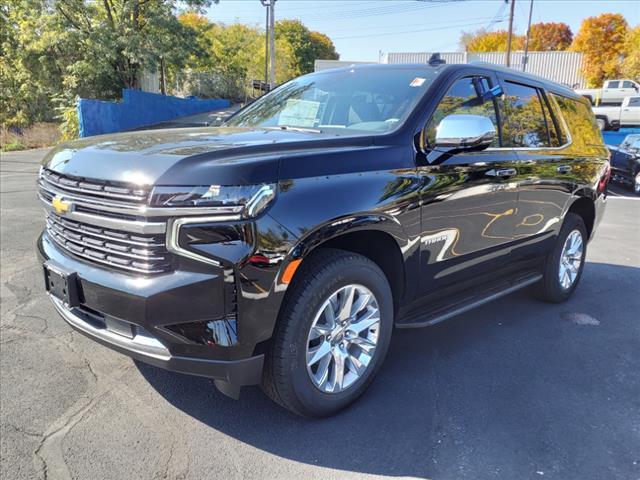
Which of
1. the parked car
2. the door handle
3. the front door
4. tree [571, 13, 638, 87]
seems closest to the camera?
the front door

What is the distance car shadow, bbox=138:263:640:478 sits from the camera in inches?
100

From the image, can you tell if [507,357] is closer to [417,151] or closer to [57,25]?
[417,151]

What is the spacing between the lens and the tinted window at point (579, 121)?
4.58 m

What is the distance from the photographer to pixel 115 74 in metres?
24.3

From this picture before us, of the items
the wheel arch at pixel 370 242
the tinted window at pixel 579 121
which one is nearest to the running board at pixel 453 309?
the wheel arch at pixel 370 242

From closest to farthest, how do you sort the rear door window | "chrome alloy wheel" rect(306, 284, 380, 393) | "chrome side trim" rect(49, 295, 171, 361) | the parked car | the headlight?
the headlight
"chrome side trim" rect(49, 295, 171, 361)
"chrome alloy wheel" rect(306, 284, 380, 393)
the rear door window
the parked car

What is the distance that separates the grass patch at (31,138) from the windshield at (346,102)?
68.0ft

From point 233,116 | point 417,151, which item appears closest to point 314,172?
point 417,151

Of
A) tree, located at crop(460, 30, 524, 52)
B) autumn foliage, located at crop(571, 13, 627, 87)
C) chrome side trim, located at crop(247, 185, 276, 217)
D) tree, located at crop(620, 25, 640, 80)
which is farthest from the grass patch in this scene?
tree, located at crop(460, 30, 524, 52)

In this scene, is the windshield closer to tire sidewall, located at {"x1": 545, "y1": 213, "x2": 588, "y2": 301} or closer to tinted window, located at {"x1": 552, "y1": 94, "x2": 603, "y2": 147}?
tinted window, located at {"x1": 552, "y1": 94, "x2": 603, "y2": 147}

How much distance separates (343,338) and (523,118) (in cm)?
241

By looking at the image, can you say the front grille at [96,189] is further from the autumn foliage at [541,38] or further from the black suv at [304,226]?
the autumn foliage at [541,38]

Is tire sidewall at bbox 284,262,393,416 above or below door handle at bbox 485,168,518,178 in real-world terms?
below

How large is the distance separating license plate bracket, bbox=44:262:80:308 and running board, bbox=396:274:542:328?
1794mm
